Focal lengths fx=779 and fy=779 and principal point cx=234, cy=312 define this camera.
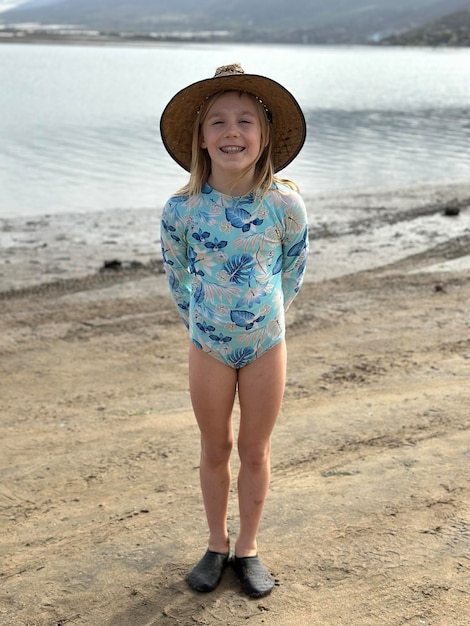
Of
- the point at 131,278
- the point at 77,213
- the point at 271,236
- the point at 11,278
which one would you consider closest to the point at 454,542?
the point at 271,236

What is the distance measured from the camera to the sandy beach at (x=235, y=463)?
128 inches

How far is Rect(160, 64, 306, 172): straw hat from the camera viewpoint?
9.75 ft

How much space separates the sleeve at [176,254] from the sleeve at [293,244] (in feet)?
1.33

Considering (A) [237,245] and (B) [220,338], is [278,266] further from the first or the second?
(B) [220,338]

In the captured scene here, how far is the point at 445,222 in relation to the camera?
11734 mm

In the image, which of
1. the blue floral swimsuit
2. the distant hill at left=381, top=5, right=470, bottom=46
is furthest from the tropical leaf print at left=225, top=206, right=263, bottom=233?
the distant hill at left=381, top=5, right=470, bottom=46

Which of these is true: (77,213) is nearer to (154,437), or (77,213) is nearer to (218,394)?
(154,437)

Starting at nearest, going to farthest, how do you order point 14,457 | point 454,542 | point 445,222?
point 454,542
point 14,457
point 445,222

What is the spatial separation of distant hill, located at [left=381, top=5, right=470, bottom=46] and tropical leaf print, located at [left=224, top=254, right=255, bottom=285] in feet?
356

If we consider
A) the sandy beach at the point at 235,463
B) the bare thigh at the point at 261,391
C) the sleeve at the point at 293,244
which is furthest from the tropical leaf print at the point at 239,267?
the sandy beach at the point at 235,463

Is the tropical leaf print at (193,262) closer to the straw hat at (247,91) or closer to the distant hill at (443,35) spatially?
the straw hat at (247,91)

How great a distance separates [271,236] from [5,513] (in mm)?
2022

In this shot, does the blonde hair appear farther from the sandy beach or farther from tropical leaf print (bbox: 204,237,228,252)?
the sandy beach

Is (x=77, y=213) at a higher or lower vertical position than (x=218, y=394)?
lower
